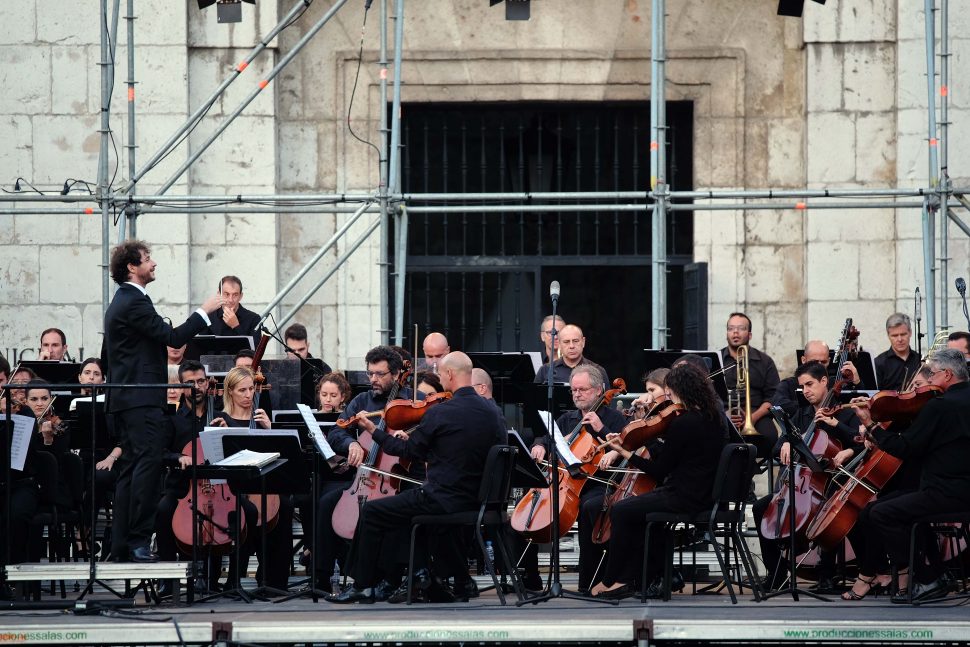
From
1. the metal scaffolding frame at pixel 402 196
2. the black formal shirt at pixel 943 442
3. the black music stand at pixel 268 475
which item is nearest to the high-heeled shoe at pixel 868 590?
the black formal shirt at pixel 943 442

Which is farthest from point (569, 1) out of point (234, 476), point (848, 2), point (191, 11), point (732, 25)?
point (234, 476)

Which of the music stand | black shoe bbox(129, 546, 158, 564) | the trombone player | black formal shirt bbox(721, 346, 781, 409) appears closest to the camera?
black shoe bbox(129, 546, 158, 564)

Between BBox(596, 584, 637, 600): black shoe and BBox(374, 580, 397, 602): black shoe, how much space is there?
1245 millimetres

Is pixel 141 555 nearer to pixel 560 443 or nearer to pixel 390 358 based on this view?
pixel 390 358

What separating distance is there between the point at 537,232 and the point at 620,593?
673 centimetres

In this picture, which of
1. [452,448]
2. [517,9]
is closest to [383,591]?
[452,448]

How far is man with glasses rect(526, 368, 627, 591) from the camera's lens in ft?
32.5

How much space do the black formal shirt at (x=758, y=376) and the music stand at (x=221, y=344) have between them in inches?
145

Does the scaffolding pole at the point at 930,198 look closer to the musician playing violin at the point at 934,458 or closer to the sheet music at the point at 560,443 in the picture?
the musician playing violin at the point at 934,458

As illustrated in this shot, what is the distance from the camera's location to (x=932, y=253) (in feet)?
42.8

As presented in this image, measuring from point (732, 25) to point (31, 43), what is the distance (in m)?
6.58

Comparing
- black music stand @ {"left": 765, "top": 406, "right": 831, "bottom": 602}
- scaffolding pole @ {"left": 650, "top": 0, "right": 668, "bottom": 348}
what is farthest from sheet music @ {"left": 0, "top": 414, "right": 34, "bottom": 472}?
scaffolding pole @ {"left": 650, "top": 0, "right": 668, "bottom": 348}

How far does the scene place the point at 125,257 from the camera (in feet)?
31.0

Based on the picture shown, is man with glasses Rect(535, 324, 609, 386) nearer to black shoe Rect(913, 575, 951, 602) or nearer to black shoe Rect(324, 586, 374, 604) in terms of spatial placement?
Result: black shoe Rect(324, 586, 374, 604)
